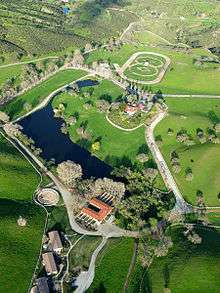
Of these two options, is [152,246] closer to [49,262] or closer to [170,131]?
[49,262]

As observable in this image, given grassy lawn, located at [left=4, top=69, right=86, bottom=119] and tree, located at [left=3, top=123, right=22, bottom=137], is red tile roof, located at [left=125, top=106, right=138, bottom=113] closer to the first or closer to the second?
grassy lawn, located at [left=4, top=69, right=86, bottom=119]

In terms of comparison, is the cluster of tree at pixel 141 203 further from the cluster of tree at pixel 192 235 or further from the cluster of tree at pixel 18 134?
the cluster of tree at pixel 18 134

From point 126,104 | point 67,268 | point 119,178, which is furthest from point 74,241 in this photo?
point 126,104

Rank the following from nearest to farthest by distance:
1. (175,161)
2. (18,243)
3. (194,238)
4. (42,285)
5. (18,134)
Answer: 1. (42,285)
2. (18,243)
3. (194,238)
4. (175,161)
5. (18,134)

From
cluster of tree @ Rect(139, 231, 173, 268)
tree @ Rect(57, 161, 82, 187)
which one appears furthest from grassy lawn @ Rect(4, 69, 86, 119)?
cluster of tree @ Rect(139, 231, 173, 268)

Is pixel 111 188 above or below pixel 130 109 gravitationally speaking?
below

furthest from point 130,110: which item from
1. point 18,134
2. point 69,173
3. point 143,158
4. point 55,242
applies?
point 55,242

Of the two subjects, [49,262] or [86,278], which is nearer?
[86,278]
